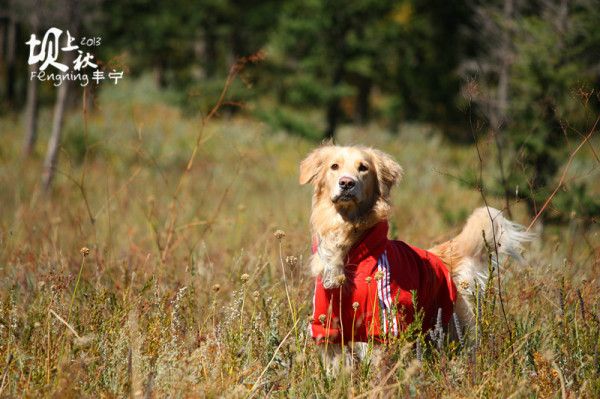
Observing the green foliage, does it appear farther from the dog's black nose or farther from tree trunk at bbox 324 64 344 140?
tree trunk at bbox 324 64 344 140

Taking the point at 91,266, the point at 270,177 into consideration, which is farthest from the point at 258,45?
the point at 91,266

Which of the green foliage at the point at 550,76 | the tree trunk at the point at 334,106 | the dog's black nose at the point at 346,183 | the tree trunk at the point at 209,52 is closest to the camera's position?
the dog's black nose at the point at 346,183

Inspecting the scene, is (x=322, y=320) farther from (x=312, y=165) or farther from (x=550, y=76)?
(x=550, y=76)

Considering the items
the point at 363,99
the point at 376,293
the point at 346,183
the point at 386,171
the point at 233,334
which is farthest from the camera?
the point at 363,99

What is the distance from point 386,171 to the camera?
3.71m

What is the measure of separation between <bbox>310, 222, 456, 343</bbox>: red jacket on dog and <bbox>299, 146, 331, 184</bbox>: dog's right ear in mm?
566

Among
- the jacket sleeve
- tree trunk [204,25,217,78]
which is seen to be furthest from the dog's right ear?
tree trunk [204,25,217,78]

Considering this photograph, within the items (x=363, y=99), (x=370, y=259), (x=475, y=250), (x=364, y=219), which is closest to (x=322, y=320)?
(x=370, y=259)

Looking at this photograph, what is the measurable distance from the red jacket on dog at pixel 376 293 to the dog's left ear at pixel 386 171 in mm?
345

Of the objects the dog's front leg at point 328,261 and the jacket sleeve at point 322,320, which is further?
the dog's front leg at point 328,261

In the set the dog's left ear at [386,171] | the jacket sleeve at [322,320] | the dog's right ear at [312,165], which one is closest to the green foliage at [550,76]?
the dog's left ear at [386,171]

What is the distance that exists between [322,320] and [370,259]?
1.36 feet

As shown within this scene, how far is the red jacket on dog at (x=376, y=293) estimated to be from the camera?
3064 mm

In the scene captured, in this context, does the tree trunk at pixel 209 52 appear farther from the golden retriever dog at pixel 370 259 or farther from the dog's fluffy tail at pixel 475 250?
the dog's fluffy tail at pixel 475 250
